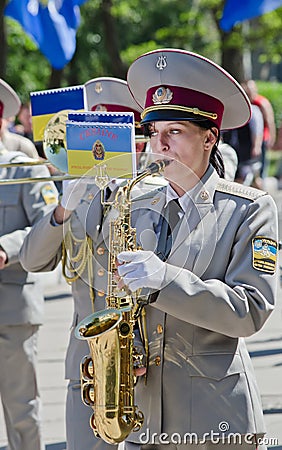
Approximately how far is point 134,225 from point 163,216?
94 mm

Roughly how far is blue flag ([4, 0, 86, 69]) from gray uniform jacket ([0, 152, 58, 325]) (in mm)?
5635

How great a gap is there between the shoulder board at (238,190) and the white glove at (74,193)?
51 cm

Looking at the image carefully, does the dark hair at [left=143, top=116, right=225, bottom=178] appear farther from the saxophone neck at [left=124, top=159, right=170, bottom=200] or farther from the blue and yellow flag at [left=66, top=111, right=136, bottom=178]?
the saxophone neck at [left=124, top=159, right=170, bottom=200]

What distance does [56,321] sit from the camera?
9.13 metres

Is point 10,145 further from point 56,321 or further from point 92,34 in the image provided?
point 92,34

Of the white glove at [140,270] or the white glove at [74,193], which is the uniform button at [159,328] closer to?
the white glove at [140,270]

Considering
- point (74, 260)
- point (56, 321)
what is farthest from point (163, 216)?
point (56, 321)

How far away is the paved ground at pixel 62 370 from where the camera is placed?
19.3 ft

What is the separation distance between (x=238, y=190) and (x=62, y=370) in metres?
4.44

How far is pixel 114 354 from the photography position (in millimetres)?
3002

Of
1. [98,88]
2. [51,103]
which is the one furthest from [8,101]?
[51,103]

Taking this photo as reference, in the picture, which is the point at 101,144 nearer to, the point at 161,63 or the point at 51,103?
the point at 161,63

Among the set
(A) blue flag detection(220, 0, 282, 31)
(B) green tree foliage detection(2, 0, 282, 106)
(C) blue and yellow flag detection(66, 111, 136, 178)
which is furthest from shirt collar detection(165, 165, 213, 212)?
(B) green tree foliage detection(2, 0, 282, 106)

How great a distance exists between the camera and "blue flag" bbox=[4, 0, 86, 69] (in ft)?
35.3
